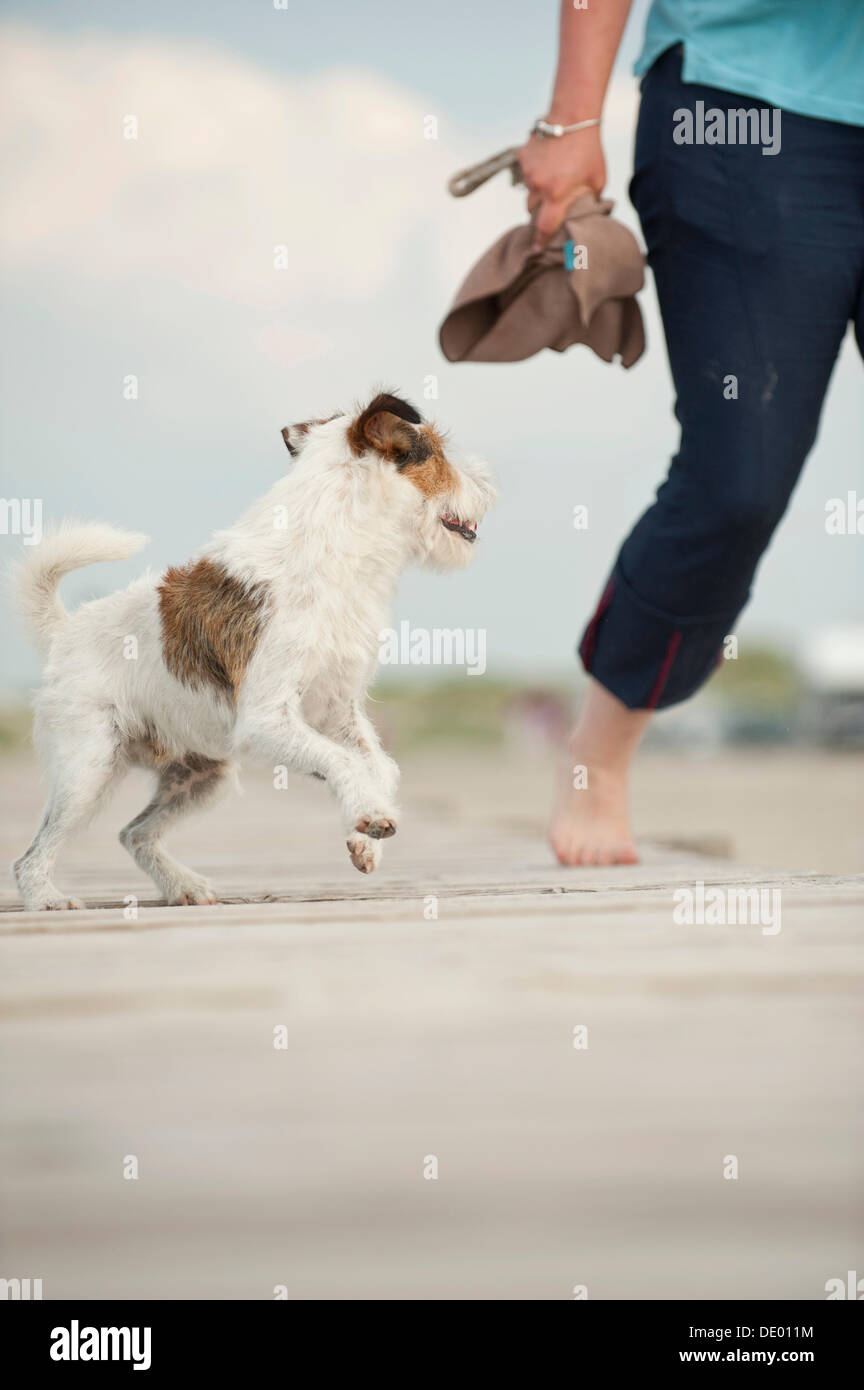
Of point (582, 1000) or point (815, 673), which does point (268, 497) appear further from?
point (815, 673)

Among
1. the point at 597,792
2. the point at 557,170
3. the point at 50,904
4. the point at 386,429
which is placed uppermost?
the point at 557,170

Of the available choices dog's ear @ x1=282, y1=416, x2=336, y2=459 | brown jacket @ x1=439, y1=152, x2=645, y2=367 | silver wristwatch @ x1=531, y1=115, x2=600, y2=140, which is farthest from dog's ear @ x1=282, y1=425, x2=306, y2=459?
silver wristwatch @ x1=531, y1=115, x2=600, y2=140

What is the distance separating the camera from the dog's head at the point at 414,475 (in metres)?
2.23

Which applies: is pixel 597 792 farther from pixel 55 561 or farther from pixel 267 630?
pixel 55 561

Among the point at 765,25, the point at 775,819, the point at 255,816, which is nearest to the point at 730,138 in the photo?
the point at 765,25

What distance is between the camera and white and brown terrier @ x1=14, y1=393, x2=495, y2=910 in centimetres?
216

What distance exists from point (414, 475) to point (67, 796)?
31.3 inches

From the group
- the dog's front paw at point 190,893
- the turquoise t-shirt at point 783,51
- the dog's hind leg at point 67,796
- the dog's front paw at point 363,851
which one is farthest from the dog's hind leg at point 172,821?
the turquoise t-shirt at point 783,51

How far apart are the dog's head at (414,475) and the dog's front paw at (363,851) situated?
1.83 ft

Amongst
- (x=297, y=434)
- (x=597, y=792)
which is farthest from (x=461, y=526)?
(x=597, y=792)

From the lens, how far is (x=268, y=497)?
228 cm

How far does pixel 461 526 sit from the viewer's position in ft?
7.51

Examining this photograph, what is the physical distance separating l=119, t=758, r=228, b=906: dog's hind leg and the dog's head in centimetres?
57

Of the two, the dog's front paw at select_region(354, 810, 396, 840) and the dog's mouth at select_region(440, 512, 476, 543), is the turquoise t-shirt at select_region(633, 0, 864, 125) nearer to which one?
the dog's mouth at select_region(440, 512, 476, 543)
